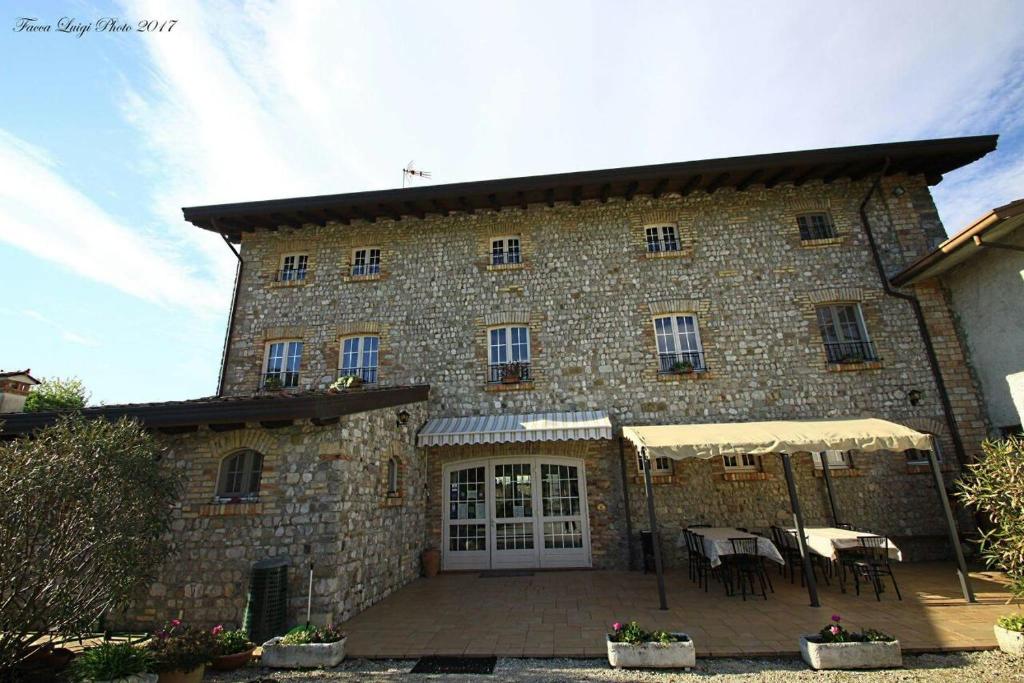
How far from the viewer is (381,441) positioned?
28.2 ft

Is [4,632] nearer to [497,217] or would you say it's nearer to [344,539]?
[344,539]

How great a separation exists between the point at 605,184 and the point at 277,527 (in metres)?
10.2

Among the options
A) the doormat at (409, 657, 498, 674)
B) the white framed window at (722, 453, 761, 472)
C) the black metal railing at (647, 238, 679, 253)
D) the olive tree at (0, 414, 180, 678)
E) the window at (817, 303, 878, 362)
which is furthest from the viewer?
the black metal railing at (647, 238, 679, 253)

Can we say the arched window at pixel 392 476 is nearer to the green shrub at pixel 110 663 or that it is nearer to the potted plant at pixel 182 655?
the potted plant at pixel 182 655

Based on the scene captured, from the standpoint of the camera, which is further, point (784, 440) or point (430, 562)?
point (430, 562)

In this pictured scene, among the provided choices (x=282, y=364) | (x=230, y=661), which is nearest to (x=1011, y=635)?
(x=230, y=661)

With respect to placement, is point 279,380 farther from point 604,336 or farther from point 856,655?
point 856,655

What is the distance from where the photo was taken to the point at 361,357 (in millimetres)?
11781

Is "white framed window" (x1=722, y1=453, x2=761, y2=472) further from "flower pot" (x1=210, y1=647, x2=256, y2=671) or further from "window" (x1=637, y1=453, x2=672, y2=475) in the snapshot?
"flower pot" (x1=210, y1=647, x2=256, y2=671)

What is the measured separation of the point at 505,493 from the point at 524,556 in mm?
1453

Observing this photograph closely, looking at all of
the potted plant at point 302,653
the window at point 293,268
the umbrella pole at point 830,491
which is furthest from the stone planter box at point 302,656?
the umbrella pole at point 830,491

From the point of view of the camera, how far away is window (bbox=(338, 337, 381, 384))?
38.2ft

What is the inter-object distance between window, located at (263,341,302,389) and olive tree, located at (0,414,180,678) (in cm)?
614

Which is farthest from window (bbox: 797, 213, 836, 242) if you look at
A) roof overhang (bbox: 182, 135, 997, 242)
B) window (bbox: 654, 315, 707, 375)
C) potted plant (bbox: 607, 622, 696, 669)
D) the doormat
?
the doormat
